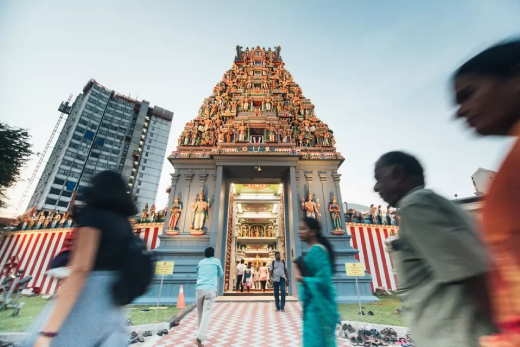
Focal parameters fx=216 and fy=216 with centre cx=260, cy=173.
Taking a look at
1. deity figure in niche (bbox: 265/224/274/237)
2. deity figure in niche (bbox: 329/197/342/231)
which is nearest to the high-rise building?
deity figure in niche (bbox: 265/224/274/237)

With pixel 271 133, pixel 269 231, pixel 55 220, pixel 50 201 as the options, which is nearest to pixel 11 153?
pixel 55 220

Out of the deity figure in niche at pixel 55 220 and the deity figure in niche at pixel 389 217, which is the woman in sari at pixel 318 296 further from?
the deity figure in niche at pixel 55 220

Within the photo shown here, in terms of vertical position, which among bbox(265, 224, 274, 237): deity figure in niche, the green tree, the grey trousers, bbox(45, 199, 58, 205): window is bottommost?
the grey trousers

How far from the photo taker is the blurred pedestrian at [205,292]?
353cm

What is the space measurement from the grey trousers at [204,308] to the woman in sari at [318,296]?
2144 mm

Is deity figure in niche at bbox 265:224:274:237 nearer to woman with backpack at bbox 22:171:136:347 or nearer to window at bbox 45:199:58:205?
woman with backpack at bbox 22:171:136:347

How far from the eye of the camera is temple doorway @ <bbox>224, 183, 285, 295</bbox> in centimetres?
1269

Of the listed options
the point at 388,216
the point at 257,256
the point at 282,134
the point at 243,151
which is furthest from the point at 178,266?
the point at 388,216

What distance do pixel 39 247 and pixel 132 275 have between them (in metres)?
15.3

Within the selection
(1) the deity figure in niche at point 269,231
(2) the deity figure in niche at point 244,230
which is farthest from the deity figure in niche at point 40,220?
(1) the deity figure in niche at point 269,231

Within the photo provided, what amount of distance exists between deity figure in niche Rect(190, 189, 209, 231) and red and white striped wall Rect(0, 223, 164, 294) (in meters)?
2.56

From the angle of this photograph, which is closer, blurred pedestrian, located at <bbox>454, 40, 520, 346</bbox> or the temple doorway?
blurred pedestrian, located at <bbox>454, 40, 520, 346</bbox>

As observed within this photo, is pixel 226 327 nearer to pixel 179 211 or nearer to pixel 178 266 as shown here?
pixel 178 266

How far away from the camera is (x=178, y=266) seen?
8.54 meters
